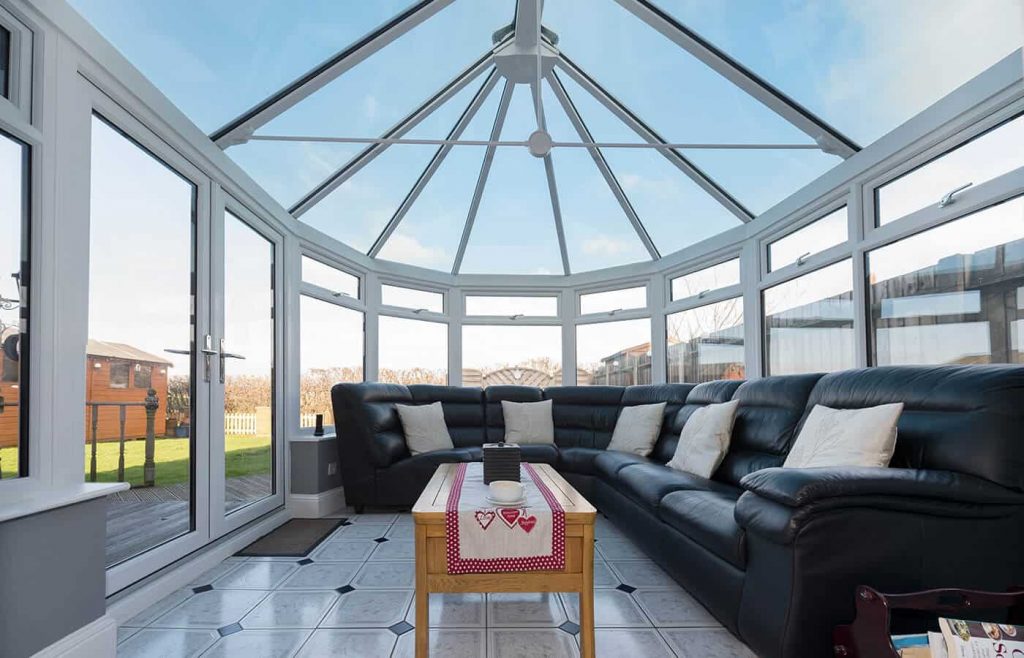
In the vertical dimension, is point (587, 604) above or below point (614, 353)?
below

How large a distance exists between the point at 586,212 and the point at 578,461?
258 centimetres

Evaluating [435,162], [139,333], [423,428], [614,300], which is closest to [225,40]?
[139,333]

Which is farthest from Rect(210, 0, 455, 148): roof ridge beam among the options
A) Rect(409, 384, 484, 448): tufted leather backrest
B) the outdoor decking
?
Rect(409, 384, 484, 448): tufted leather backrest

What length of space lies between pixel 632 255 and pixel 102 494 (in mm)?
4905

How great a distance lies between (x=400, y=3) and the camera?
3363mm

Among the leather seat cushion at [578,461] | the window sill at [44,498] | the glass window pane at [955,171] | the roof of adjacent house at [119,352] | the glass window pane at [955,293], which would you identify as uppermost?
the glass window pane at [955,171]

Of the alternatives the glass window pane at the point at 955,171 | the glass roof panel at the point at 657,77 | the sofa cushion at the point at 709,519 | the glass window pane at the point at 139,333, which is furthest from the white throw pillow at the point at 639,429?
the glass window pane at the point at 139,333

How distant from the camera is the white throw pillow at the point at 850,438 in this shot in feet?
6.56

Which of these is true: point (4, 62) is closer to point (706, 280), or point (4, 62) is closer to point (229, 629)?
point (229, 629)

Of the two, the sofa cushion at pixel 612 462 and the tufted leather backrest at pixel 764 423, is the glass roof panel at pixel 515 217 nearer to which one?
the sofa cushion at pixel 612 462

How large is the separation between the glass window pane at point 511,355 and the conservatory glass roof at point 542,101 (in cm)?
68

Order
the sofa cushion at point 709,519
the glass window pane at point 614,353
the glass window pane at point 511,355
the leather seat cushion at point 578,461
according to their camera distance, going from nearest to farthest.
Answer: the sofa cushion at point 709,519 → the leather seat cushion at point 578,461 → the glass window pane at point 614,353 → the glass window pane at point 511,355

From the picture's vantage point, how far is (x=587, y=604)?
1888 mm

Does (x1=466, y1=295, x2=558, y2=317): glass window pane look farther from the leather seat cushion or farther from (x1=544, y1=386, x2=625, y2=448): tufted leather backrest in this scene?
the leather seat cushion
